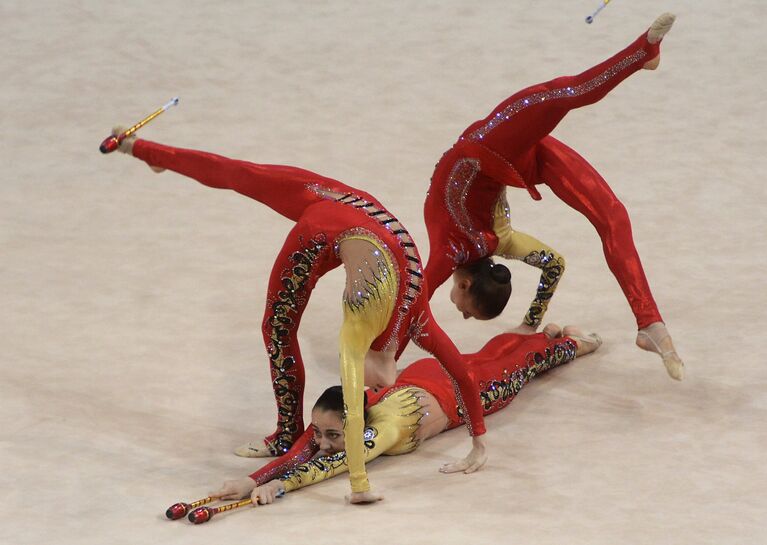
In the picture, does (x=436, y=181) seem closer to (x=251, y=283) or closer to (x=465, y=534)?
(x=251, y=283)

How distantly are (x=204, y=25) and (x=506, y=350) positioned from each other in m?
3.59

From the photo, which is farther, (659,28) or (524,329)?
(524,329)

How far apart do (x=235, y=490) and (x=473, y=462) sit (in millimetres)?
710

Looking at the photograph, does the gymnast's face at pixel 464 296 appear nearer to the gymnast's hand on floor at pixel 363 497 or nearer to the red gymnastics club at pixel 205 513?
the gymnast's hand on floor at pixel 363 497

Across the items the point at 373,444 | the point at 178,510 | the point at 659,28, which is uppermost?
the point at 659,28

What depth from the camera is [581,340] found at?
4.58 metres

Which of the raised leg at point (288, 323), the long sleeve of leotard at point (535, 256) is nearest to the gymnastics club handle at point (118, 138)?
the raised leg at point (288, 323)

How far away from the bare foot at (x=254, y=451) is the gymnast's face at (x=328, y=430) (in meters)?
0.23

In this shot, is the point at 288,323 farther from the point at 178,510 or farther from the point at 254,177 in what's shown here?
the point at 178,510

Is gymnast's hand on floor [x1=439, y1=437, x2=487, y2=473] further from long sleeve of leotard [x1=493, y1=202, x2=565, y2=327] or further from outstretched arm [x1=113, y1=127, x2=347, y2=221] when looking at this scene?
long sleeve of leotard [x1=493, y1=202, x2=565, y2=327]

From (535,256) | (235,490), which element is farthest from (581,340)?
(235,490)

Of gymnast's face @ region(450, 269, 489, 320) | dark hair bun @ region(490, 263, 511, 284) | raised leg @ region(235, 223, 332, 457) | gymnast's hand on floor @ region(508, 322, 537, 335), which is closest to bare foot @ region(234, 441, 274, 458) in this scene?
raised leg @ region(235, 223, 332, 457)

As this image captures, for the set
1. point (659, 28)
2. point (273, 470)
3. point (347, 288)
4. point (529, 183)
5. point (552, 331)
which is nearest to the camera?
point (347, 288)

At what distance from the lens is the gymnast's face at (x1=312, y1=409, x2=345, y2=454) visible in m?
3.71
